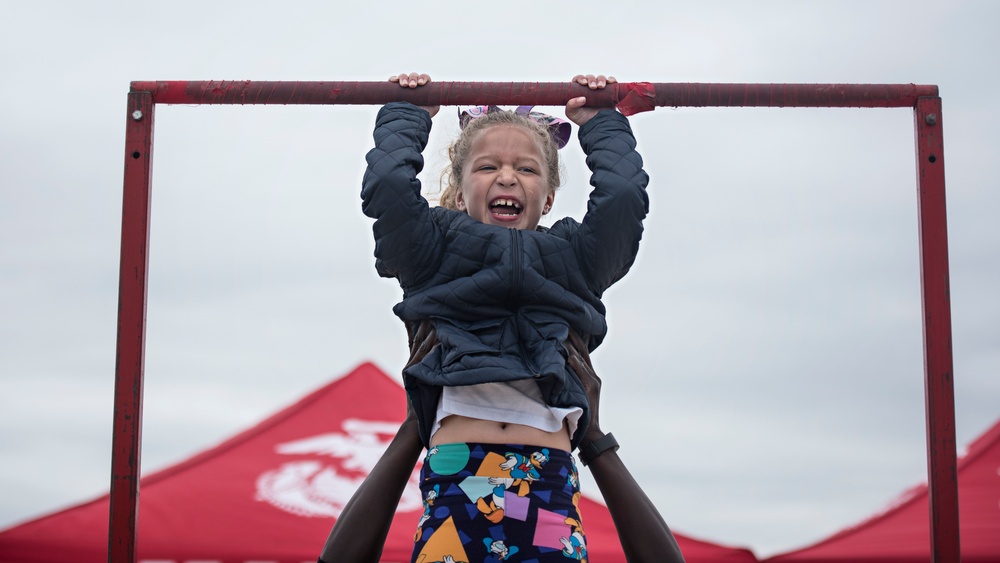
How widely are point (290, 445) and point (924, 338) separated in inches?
186

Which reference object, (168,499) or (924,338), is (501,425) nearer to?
(924,338)

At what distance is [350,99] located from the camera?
337cm

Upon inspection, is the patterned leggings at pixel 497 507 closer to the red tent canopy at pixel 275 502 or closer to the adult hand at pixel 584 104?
Answer: the adult hand at pixel 584 104

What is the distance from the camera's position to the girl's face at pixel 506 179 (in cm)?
330

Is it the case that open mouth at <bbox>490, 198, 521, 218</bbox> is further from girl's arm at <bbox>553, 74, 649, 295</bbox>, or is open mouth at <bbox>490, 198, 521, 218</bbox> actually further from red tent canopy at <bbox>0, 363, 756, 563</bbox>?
red tent canopy at <bbox>0, 363, 756, 563</bbox>

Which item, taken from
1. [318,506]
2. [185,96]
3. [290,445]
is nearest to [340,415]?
[290,445]

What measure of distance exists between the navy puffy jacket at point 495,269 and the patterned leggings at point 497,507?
17cm

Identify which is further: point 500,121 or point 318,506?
point 318,506

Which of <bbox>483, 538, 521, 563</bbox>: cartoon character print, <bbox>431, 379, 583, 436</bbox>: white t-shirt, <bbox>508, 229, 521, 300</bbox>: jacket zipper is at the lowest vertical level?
<bbox>483, 538, 521, 563</bbox>: cartoon character print

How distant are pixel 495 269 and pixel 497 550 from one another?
0.73 metres

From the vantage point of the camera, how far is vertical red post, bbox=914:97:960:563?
3.24 metres

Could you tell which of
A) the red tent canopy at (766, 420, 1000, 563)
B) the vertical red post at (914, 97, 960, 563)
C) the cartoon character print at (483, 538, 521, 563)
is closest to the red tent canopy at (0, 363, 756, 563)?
the red tent canopy at (766, 420, 1000, 563)

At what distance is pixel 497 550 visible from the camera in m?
2.84

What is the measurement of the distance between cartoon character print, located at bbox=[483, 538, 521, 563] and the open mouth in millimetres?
948
